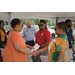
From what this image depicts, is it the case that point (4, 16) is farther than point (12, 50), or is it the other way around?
point (4, 16)

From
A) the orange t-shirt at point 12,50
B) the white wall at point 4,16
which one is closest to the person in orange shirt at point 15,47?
the orange t-shirt at point 12,50

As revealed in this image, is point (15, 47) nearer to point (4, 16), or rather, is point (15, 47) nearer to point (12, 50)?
point (12, 50)

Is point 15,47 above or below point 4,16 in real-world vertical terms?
below

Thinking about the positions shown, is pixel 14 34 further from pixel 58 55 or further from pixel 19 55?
pixel 58 55

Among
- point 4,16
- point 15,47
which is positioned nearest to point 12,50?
point 15,47

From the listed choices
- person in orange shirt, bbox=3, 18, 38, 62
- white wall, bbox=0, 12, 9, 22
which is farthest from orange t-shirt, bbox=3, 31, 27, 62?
white wall, bbox=0, 12, 9, 22

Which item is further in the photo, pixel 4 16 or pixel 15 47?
pixel 4 16

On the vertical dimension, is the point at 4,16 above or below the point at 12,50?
above

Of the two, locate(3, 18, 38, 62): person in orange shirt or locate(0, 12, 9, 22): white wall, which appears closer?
locate(3, 18, 38, 62): person in orange shirt

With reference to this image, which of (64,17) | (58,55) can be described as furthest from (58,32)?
(64,17)

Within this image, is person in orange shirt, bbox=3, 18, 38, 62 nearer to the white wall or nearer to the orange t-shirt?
the orange t-shirt

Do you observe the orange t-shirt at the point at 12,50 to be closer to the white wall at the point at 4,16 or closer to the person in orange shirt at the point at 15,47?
the person in orange shirt at the point at 15,47

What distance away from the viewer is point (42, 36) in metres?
2.50
